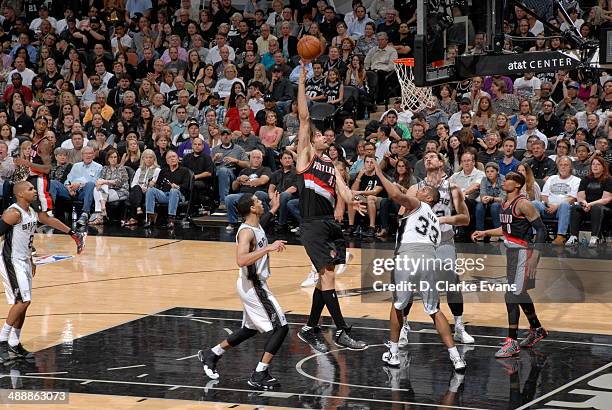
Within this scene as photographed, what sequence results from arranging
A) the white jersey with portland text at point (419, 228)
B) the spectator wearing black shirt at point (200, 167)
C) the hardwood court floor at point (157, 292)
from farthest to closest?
the spectator wearing black shirt at point (200, 167), the hardwood court floor at point (157, 292), the white jersey with portland text at point (419, 228)

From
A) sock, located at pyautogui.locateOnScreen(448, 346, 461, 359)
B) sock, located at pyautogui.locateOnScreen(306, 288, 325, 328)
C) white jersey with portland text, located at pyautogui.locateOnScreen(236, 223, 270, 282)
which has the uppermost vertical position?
white jersey with portland text, located at pyautogui.locateOnScreen(236, 223, 270, 282)

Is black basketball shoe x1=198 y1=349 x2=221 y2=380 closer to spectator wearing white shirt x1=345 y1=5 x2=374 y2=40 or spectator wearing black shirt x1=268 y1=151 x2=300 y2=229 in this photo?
spectator wearing black shirt x1=268 y1=151 x2=300 y2=229

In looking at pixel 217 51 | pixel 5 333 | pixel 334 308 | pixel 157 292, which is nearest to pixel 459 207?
pixel 334 308

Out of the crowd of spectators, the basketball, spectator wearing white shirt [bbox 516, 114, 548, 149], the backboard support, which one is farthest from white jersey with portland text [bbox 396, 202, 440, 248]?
spectator wearing white shirt [bbox 516, 114, 548, 149]

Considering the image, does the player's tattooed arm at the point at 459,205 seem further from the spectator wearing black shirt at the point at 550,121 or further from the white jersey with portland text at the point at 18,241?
the spectator wearing black shirt at the point at 550,121

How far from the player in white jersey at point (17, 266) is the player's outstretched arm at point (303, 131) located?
8.98 feet

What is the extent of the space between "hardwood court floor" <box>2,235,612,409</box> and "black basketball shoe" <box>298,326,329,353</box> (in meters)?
1.21

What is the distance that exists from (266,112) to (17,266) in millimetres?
10560

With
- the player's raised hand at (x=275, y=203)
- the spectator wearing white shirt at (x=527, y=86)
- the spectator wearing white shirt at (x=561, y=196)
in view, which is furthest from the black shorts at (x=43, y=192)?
the spectator wearing white shirt at (x=527, y=86)

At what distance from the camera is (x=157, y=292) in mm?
14273

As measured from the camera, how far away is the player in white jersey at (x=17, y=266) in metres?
11.0

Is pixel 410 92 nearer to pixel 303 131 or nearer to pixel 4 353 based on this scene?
pixel 303 131

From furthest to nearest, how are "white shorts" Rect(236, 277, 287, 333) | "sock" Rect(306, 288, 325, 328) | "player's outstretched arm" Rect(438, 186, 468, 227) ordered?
1. "sock" Rect(306, 288, 325, 328)
2. "player's outstretched arm" Rect(438, 186, 468, 227)
3. "white shorts" Rect(236, 277, 287, 333)

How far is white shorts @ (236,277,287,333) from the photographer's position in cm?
986
